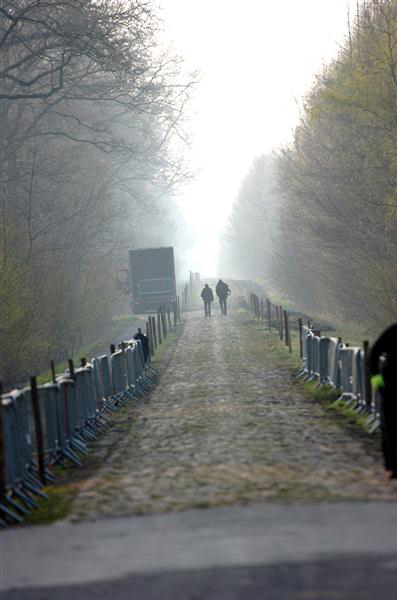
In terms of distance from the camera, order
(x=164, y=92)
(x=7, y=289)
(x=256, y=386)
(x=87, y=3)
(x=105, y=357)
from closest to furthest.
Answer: (x=105, y=357), (x=256, y=386), (x=7, y=289), (x=87, y=3), (x=164, y=92)

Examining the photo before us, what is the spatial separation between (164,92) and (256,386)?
19880 mm

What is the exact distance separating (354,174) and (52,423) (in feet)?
74.7

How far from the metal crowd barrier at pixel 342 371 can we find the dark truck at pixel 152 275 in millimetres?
37435

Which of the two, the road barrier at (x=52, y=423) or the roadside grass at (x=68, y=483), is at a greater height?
the road barrier at (x=52, y=423)

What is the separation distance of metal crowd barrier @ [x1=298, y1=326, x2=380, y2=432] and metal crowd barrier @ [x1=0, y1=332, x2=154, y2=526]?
12.6 feet

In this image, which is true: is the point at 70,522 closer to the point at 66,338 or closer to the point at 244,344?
the point at 244,344

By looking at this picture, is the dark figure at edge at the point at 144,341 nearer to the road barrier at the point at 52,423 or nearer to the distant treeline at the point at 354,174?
the road barrier at the point at 52,423

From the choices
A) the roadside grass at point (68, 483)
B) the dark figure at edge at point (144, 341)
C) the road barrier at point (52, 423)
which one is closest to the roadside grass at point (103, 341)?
the dark figure at edge at point (144, 341)

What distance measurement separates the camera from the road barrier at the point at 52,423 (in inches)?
466

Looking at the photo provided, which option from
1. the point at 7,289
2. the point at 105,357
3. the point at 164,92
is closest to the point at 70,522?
the point at 105,357

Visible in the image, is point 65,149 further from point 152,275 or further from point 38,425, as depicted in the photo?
point 38,425

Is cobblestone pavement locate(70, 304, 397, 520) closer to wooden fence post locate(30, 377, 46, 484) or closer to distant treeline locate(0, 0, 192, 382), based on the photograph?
wooden fence post locate(30, 377, 46, 484)

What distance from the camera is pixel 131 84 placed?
36.0m

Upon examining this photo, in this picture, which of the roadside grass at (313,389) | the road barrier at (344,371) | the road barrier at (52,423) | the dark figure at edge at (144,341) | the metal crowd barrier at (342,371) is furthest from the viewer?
the dark figure at edge at (144,341)
